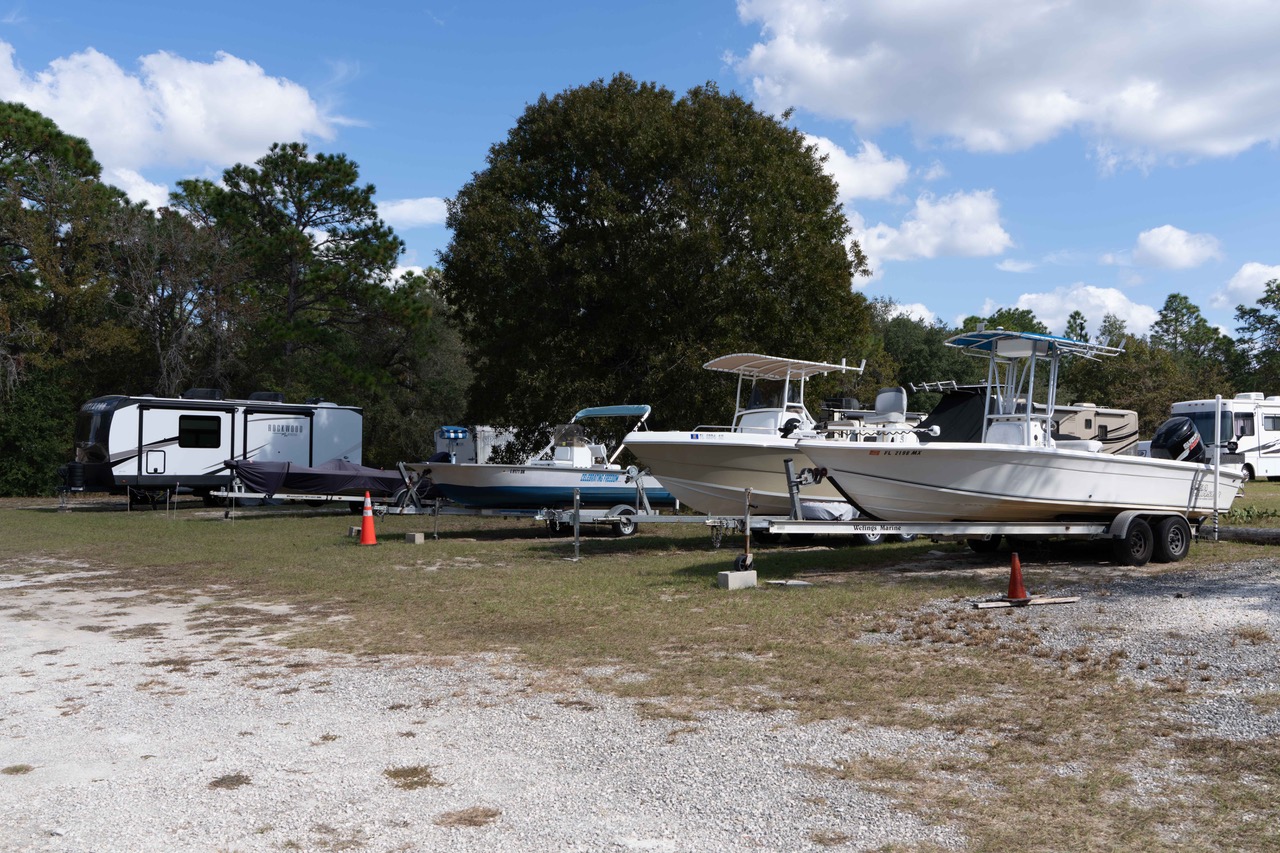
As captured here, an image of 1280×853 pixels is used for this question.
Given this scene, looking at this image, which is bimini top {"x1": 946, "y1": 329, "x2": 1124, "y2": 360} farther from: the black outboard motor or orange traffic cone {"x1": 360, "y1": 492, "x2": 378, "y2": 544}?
orange traffic cone {"x1": 360, "y1": 492, "x2": 378, "y2": 544}

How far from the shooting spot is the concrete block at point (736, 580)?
1073 centimetres

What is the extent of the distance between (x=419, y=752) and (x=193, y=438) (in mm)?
22548

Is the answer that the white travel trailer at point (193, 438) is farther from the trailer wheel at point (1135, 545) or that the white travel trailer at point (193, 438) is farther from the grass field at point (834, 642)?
the trailer wheel at point (1135, 545)

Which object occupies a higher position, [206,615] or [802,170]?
[802,170]

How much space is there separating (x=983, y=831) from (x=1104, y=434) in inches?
530

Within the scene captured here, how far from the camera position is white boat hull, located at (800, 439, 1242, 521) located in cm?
1206

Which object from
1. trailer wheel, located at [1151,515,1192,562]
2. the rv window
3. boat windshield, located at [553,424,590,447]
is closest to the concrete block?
trailer wheel, located at [1151,515,1192,562]

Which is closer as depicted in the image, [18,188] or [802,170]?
[802,170]

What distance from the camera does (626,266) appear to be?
24.2m

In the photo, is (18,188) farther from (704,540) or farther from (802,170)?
(704,540)

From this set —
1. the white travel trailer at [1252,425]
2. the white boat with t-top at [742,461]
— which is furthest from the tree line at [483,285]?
the white travel trailer at [1252,425]

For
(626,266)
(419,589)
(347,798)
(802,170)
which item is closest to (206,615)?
(419,589)

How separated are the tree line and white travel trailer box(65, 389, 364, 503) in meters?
4.52

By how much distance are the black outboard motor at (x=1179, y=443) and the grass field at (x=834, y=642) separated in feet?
4.07
